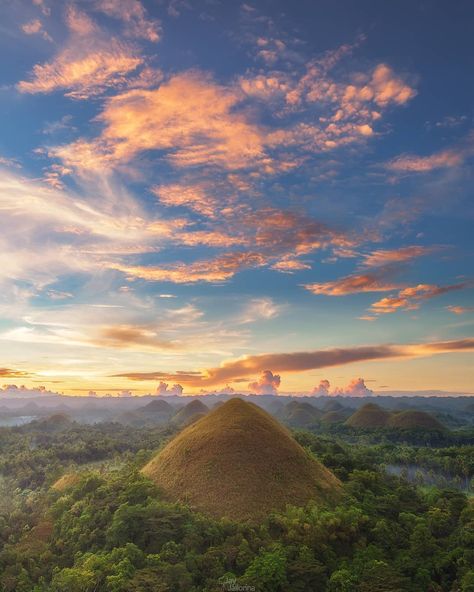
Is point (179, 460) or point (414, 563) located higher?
point (179, 460)

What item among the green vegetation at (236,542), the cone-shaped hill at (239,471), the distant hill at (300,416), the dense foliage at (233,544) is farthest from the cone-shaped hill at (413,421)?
the cone-shaped hill at (239,471)

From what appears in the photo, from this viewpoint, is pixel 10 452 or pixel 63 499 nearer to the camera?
pixel 63 499

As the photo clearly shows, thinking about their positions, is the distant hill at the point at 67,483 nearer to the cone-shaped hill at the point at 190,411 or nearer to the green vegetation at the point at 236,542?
the green vegetation at the point at 236,542

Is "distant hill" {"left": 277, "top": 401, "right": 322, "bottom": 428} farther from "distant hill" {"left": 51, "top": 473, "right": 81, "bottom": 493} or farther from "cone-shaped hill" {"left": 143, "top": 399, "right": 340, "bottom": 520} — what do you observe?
"distant hill" {"left": 51, "top": 473, "right": 81, "bottom": 493}

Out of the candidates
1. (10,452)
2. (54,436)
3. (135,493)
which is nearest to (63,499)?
(135,493)

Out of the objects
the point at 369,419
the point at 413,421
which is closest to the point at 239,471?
the point at 413,421

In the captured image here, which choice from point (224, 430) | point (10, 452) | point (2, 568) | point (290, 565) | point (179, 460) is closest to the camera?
point (290, 565)

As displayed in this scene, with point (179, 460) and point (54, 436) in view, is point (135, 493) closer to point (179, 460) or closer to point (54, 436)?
point (179, 460)
